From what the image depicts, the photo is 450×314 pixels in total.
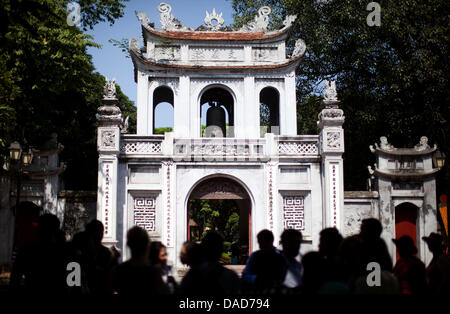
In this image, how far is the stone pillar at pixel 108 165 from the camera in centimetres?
1476

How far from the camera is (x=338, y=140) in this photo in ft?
50.1

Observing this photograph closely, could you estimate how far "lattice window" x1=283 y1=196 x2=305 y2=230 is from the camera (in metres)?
15.6

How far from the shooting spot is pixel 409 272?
5973mm

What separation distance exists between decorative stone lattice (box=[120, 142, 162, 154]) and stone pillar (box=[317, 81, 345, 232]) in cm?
544

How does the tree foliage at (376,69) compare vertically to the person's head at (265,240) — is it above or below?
above

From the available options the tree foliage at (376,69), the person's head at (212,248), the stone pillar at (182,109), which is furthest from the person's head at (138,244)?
the tree foliage at (376,69)

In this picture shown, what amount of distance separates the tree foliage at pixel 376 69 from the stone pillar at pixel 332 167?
565cm

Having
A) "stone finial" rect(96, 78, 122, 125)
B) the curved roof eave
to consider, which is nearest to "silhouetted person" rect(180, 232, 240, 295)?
"stone finial" rect(96, 78, 122, 125)

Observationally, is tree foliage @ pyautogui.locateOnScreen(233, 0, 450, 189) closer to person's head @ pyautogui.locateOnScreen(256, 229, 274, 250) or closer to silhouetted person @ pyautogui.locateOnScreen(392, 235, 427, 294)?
silhouetted person @ pyautogui.locateOnScreen(392, 235, 427, 294)

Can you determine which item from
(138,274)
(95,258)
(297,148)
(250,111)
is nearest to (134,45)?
(250,111)

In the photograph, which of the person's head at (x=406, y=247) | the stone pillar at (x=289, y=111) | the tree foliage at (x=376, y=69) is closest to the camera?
the person's head at (x=406, y=247)

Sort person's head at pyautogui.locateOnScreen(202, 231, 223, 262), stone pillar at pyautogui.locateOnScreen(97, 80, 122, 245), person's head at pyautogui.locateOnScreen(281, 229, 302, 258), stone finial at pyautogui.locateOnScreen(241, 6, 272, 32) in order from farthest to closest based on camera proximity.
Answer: stone finial at pyautogui.locateOnScreen(241, 6, 272, 32) < stone pillar at pyautogui.locateOnScreen(97, 80, 122, 245) < person's head at pyautogui.locateOnScreen(281, 229, 302, 258) < person's head at pyautogui.locateOnScreen(202, 231, 223, 262)

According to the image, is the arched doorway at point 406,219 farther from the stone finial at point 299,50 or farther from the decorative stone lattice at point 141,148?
the decorative stone lattice at point 141,148

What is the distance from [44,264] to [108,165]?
9.55 meters
